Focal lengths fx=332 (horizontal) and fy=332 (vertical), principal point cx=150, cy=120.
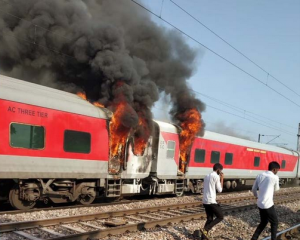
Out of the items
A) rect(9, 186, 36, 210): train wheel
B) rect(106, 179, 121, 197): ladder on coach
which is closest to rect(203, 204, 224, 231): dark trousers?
rect(106, 179, 121, 197): ladder on coach

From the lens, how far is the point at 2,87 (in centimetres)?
829

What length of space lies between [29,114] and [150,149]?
581cm

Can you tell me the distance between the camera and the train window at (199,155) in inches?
628

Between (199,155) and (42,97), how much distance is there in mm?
9076

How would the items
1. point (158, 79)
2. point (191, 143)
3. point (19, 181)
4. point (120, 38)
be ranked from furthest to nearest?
1. point (158, 79)
2. point (191, 143)
3. point (120, 38)
4. point (19, 181)

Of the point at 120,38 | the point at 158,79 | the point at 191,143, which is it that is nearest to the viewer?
the point at 120,38

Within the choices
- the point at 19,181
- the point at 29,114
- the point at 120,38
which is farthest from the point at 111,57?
the point at 19,181

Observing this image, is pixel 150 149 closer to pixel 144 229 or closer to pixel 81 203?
pixel 81 203

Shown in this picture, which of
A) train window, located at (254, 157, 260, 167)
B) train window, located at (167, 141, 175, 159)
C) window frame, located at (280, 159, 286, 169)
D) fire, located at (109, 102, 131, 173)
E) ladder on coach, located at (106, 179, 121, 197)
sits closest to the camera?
ladder on coach, located at (106, 179, 121, 197)

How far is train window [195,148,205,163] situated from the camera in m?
15.9

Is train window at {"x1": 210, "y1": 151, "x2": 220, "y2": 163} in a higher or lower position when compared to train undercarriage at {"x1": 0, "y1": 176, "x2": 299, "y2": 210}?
higher

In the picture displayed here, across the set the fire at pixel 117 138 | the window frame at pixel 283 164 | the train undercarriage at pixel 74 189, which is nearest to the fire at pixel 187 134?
the train undercarriage at pixel 74 189

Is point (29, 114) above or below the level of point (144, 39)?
below

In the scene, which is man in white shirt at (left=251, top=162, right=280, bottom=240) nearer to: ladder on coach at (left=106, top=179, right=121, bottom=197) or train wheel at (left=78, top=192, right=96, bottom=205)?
ladder on coach at (left=106, top=179, right=121, bottom=197)
